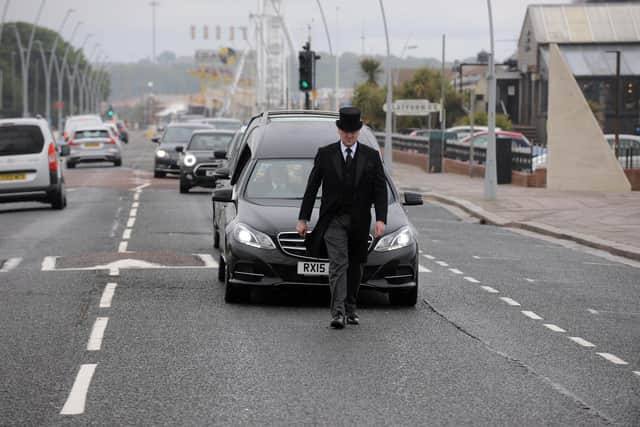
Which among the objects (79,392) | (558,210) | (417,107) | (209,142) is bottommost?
(558,210)

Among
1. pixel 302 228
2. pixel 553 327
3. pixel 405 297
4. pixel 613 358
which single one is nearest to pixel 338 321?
pixel 302 228

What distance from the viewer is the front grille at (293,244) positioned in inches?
454

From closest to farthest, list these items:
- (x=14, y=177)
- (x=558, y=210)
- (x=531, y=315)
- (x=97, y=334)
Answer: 1. (x=97, y=334)
2. (x=531, y=315)
3. (x=14, y=177)
4. (x=558, y=210)

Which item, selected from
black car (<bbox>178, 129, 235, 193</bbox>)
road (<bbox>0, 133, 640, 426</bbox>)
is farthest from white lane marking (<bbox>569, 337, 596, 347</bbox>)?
black car (<bbox>178, 129, 235, 193</bbox>)

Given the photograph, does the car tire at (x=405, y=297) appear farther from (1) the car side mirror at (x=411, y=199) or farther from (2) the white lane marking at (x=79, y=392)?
(2) the white lane marking at (x=79, y=392)

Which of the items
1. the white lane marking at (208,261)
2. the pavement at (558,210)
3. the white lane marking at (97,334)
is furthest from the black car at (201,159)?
the white lane marking at (97,334)

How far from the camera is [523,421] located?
23.2 ft

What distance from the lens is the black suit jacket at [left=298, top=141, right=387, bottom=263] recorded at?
1033cm

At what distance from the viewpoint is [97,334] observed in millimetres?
10125

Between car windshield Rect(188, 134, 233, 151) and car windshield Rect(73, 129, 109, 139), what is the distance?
16.0 metres

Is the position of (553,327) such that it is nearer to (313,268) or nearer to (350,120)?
(313,268)

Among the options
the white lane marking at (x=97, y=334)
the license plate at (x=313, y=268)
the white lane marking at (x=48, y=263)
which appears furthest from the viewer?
the white lane marking at (x=48, y=263)

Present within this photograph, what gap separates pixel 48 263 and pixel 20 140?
10821mm

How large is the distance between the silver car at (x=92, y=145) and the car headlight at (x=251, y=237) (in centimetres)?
3769
